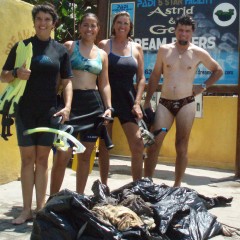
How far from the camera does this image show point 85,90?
4.86m

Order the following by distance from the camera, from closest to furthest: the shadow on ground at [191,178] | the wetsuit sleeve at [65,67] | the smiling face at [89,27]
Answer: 1. the wetsuit sleeve at [65,67]
2. the smiling face at [89,27]
3. the shadow on ground at [191,178]

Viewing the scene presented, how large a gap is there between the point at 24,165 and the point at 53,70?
901mm

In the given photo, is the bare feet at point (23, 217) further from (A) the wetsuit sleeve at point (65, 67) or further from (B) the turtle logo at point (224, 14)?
(B) the turtle logo at point (224, 14)

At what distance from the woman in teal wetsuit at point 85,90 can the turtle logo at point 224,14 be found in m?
3.25

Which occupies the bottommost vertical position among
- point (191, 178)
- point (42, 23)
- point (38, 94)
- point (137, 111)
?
point (191, 178)

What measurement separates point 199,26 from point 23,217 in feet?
14.9

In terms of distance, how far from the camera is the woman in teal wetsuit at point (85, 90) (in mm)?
4801

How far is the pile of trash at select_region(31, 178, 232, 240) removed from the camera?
12.1ft

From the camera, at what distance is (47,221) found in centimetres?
377

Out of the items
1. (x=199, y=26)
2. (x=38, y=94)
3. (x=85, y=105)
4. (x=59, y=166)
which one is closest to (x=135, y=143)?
(x=85, y=105)

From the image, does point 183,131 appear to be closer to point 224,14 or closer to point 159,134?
point 159,134

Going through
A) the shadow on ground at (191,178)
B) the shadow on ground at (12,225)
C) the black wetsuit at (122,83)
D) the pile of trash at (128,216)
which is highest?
the black wetsuit at (122,83)

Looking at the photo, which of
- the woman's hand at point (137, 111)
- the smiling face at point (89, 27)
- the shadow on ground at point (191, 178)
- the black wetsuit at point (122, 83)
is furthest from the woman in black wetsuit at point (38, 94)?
the shadow on ground at point (191, 178)

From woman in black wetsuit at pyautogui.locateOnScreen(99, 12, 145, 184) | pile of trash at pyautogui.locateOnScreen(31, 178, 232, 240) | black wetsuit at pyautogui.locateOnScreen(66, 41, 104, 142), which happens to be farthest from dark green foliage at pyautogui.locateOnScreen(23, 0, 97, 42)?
pile of trash at pyautogui.locateOnScreen(31, 178, 232, 240)
